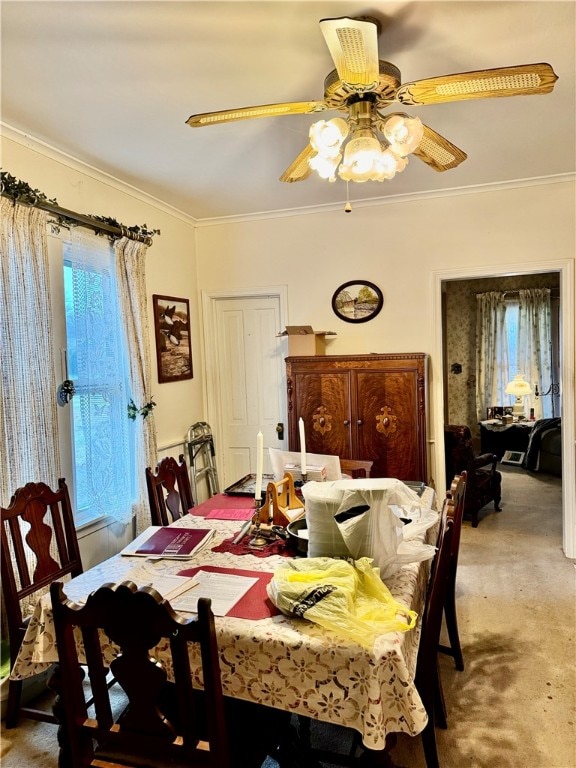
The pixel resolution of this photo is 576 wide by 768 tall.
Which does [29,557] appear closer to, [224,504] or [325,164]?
[224,504]

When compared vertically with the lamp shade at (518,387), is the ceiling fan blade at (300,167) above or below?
above

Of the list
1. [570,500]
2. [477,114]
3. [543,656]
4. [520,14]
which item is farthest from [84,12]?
[570,500]

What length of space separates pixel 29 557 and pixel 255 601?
1344mm

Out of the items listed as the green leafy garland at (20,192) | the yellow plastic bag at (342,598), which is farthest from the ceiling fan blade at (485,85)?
the green leafy garland at (20,192)

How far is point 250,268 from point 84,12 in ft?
8.37

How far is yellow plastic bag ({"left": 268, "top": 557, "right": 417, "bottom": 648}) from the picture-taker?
49.4 inches

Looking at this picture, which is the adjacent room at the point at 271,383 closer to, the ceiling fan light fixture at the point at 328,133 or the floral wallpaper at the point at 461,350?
the ceiling fan light fixture at the point at 328,133

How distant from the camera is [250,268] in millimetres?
4129

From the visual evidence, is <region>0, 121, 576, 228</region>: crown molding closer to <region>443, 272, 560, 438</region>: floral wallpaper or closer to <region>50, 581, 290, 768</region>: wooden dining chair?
<region>50, 581, 290, 768</region>: wooden dining chair

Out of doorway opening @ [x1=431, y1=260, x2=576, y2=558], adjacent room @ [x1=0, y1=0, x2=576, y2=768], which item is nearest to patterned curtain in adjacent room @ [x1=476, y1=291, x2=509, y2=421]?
adjacent room @ [x1=0, y1=0, x2=576, y2=768]

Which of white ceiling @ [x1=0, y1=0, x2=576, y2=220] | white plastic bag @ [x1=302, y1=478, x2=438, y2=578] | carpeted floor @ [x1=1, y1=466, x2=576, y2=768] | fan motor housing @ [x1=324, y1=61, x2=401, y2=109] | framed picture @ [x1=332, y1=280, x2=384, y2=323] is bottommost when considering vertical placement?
carpeted floor @ [x1=1, y1=466, x2=576, y2=768]

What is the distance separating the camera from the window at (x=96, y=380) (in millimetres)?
2727

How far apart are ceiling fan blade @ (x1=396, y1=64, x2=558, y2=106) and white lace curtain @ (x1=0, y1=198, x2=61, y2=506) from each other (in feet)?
5.90

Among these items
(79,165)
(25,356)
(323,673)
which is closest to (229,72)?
(79,165)
